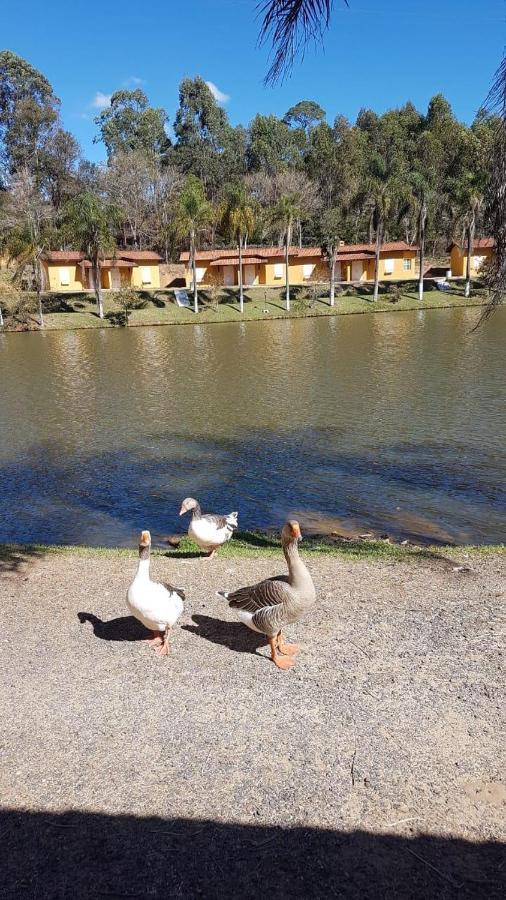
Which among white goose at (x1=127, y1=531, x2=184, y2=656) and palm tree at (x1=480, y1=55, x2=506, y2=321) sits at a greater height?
palm tree at (x1=480, y1=55, x2=506, y2=321)

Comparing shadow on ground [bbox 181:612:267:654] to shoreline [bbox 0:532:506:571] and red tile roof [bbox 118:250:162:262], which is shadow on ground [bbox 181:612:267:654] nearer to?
shoreline [bbox 0:532:506:571]

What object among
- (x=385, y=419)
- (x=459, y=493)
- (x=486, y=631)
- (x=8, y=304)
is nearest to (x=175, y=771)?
(x=486, y=631)

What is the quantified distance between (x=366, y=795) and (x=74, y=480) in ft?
46.6

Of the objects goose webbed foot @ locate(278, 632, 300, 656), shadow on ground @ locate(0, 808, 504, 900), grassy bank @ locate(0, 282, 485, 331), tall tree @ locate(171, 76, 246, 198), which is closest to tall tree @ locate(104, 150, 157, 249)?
tall tree @ locate(171, 76, 246, 198)

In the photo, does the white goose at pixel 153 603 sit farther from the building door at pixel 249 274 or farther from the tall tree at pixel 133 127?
the tall tree at pixel 133 127

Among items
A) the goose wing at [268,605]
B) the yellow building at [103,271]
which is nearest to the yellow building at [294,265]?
the yellow building at [103,271]

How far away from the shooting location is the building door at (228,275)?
249ft

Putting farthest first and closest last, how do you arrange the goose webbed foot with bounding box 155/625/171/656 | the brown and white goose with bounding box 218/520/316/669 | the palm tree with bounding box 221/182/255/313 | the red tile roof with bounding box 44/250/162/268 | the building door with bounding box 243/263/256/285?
the building door with bounding box 243/263/256/285, the red tile roof with bounding box 44/250/162/268, the palm tree with bounding box 221/182/255/313, the goose webbed foot with bounding box 155/625/171/656, the brown and white goose with bounding box 218/520/316/669

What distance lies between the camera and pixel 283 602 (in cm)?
684

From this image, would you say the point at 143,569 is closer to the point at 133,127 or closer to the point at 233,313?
the point at 233,313

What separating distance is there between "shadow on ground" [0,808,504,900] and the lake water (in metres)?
8.97

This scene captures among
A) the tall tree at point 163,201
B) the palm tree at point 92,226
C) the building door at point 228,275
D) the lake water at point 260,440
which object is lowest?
the lake water at point 260,440

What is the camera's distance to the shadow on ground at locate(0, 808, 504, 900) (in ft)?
13.9

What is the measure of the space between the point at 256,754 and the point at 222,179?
10186cm
